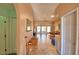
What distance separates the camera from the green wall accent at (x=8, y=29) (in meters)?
2.56

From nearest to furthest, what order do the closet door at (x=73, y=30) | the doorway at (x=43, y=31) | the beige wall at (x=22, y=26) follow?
the closet door at (x=73, y=30) → the beige wall at (x=22, y=26) → the doorway at (x=43, y=31)

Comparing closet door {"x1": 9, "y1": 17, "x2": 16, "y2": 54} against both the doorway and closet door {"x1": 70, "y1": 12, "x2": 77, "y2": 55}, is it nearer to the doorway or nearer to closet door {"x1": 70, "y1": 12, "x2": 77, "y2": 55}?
the doorway

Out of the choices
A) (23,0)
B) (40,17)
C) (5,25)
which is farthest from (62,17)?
(23,0)

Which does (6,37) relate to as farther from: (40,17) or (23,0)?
(23,0)

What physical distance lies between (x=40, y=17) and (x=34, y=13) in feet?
0.53

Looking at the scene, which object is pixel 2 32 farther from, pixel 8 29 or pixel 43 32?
pixel 43 32

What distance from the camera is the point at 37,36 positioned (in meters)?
2.65

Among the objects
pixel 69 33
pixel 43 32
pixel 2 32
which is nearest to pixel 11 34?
pixel 2 32

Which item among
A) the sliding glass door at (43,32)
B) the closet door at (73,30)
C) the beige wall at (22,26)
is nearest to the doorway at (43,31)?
the sliding glass door at (43,32)

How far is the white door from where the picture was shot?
2.26 metres

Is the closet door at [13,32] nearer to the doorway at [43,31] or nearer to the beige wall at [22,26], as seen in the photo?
the beige wall at [22,26]

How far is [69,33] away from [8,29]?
1.35 meters

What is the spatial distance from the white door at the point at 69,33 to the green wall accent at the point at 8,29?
41.0 inches

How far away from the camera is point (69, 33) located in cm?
245
